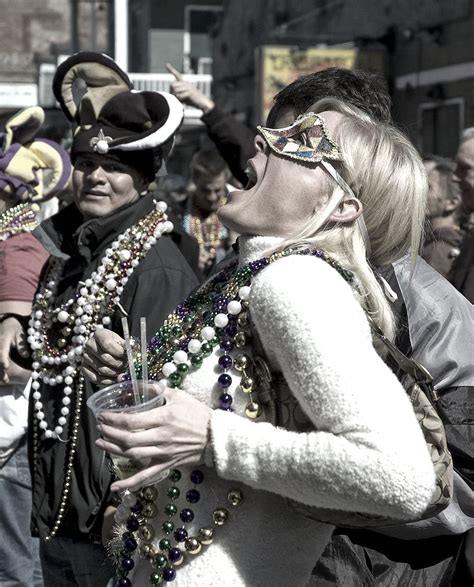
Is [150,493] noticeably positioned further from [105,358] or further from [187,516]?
[105,358]

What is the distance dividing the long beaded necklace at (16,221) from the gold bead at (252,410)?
2.39 m

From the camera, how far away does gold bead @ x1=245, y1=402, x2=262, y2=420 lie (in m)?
1.99

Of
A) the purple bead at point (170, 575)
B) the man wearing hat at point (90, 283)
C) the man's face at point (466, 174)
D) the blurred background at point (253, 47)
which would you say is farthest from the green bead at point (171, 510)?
the blurred background at point (253, 47)

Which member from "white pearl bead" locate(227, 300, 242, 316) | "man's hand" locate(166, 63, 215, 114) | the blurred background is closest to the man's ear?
"white pearl bead" locate(227, 300, 242, 316)

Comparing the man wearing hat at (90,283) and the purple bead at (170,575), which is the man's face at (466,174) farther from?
the purple bead at (170,575)

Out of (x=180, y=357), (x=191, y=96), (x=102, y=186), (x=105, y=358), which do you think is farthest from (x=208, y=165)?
(x=180, y=357)

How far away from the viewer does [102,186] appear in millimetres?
3711

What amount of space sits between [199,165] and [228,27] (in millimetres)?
11432

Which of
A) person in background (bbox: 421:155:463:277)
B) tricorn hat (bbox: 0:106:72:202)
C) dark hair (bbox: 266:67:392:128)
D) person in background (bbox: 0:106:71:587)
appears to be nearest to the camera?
dark hair (bbox: 266:67:392:128)

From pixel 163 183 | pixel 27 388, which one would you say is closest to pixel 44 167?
pixel 27 388

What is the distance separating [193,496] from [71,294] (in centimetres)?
170

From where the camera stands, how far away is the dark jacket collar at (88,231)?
3590mm

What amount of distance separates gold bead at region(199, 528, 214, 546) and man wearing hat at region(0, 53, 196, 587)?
132 centimetres

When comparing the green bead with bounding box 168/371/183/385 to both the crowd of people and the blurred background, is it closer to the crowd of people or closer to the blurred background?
the crowd of people
